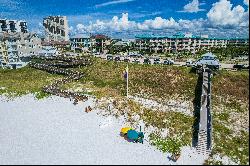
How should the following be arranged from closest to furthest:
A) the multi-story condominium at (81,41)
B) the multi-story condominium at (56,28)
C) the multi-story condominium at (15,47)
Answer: the multi-story condominium at (15,47) → the multi-story condominium at (81,41) → the multi-story condominium at (56,28)

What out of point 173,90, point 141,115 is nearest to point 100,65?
point 173,90

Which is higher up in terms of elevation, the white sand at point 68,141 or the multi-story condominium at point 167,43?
the multi-story condominium at point 167,43

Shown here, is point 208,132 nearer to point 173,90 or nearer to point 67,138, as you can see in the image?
point 67,138

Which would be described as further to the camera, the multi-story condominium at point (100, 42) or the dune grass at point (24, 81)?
the multi-story condominium at point (100, 42)

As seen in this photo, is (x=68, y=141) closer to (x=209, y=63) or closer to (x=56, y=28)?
(x=209, y=63)

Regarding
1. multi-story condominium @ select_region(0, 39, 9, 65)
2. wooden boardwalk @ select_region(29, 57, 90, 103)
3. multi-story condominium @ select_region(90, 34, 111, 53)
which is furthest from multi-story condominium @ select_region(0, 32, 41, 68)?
multi-story condominium @ select_region(90, 34, 111, 53)

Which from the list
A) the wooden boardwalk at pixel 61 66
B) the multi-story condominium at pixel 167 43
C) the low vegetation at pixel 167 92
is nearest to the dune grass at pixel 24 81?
the low vegetation at pixel 167 92

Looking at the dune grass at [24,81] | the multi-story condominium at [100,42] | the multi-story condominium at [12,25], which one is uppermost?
the multi-story condominium at [12,25]

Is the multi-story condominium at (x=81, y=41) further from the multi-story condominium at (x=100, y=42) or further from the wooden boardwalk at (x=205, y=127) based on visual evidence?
the wooden boardwalk at (x=205, y=127)
